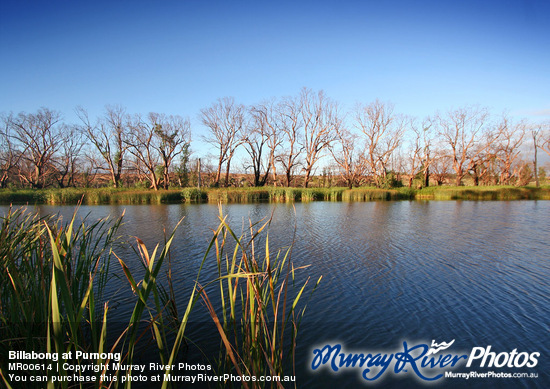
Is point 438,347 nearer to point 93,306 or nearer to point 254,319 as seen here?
point 254,319

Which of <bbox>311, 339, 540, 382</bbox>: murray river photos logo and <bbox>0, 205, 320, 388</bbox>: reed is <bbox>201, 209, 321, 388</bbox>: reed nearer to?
<bbox>0, 205, 320, 388</bbox>: reed

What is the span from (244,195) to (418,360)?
73.8 ft

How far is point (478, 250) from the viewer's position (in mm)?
8070

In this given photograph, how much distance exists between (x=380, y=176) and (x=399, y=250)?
30.7 metres

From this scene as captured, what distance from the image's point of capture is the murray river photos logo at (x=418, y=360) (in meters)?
3.29

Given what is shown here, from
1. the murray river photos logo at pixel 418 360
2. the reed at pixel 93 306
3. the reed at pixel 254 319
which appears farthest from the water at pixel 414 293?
the reed at pixel 93 306

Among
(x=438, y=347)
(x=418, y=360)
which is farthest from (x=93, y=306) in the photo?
(x=438, y=347)

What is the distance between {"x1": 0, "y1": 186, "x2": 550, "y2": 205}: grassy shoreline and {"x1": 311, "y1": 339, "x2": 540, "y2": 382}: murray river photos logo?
20.9 m

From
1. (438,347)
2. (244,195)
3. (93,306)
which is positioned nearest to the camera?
(93,306)

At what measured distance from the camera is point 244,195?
2545 centimetres

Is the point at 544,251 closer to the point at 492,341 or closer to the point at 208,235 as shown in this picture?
the point at 492,341

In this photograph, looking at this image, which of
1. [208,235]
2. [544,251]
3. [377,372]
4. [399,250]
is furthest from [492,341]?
[208,235]

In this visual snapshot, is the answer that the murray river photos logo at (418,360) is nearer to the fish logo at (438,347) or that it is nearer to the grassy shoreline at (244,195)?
the fish logo at (438,347)

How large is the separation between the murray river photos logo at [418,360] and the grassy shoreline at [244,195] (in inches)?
822
